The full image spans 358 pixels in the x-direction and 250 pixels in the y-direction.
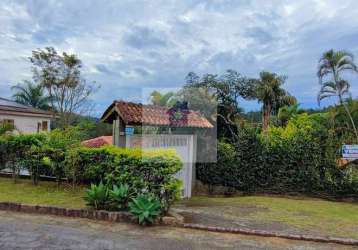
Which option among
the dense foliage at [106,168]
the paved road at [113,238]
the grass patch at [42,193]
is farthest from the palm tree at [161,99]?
the paved road at [113,238]

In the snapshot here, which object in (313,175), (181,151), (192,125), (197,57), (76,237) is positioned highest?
(197,57)

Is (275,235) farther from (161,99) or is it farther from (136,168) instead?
(161,99)

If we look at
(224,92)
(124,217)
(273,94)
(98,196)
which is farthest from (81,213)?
(273,94)

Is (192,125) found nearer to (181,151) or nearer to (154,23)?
(181,151)

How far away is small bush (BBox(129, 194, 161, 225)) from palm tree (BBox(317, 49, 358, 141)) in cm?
1457

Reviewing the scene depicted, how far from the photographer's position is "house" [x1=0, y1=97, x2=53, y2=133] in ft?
66.2

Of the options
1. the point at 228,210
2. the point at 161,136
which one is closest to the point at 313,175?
the point at 228,210

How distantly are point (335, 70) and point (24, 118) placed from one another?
18723 millimetres

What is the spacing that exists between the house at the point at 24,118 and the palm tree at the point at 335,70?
17178 millimetres

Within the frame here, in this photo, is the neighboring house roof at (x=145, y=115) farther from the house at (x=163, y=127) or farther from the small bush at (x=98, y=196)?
the small bush at (x=98, y=196)

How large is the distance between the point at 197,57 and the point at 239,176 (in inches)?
220

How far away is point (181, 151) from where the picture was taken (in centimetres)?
1062

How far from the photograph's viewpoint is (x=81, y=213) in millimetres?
7238

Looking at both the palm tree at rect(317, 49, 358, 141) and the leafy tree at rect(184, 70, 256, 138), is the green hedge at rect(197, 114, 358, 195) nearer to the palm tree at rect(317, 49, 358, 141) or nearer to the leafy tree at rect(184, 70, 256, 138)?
the leafy tree at rect(184, 70, 256, 138)
